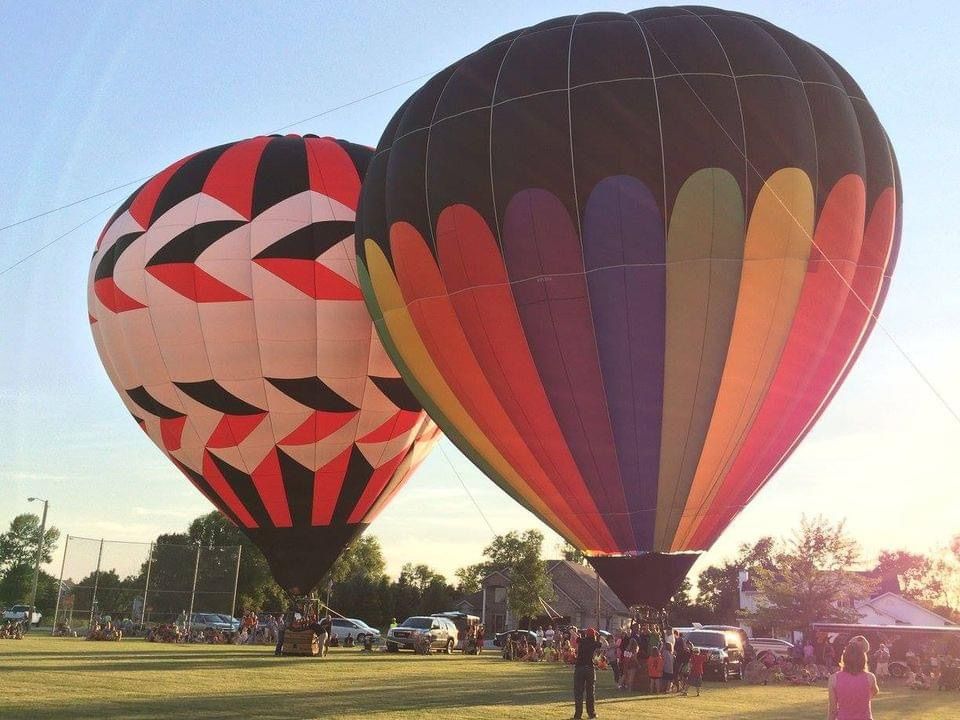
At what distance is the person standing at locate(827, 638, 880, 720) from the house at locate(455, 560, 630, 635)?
4996cm

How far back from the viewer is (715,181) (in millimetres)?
12445

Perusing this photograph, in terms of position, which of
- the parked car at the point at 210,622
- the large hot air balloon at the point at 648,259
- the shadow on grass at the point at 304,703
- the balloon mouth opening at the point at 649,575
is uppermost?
the large hot air balloon at the point at 648,259

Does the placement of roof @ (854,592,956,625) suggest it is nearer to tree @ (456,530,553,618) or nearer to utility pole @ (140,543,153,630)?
tree @ (456,530,553,618)

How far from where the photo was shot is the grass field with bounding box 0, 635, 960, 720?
11102mm

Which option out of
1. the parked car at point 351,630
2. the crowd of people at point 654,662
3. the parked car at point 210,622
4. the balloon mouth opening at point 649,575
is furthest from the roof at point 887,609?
the balloon mouth opening at point 649,575

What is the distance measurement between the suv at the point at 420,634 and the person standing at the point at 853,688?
2443 cm

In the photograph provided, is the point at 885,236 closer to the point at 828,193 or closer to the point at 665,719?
the point at 828,193

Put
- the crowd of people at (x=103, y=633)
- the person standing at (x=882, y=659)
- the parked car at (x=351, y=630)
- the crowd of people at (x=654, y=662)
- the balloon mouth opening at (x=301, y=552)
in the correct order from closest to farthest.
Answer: the crowd of people at (x=654, y=662) → the balloon mouth opening at (x=301, y=552) → the crowd of people at (x=103, y=633) → the person standing at (x=882, y=659) → the parked car at (x=351, y=630)

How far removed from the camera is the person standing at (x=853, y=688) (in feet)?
21.0

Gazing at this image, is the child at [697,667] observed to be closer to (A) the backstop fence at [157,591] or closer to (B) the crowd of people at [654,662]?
(B) the crowd of people at [654,662]

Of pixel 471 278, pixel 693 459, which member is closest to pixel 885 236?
pixel 693 459

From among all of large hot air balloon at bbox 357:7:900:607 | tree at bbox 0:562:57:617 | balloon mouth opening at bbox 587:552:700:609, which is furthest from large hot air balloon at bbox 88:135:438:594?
tree at bbox 0:562:57:617

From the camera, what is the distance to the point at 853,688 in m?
6.42

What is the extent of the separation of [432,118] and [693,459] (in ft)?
20.4
